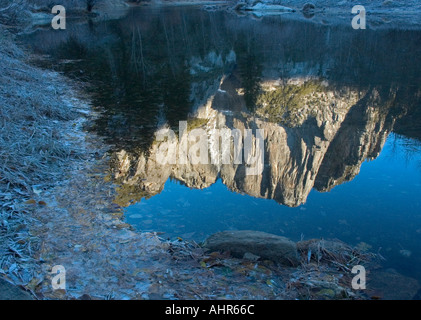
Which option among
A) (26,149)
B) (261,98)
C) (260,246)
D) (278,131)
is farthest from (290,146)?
(26,149)

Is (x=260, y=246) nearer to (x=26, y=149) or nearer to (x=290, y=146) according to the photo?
(x=290, y=146)

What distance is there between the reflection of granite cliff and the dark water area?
0.12 feet

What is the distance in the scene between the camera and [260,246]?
465 cm

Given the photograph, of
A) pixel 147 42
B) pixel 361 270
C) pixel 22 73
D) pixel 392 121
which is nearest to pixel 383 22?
pixel 147 42

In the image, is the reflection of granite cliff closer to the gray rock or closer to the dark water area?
the dark water area

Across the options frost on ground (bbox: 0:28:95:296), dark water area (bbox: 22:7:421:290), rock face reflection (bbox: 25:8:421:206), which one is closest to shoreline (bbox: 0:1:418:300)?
frost on ground (bbox: 0:28:95:296)

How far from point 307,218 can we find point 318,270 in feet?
5.22

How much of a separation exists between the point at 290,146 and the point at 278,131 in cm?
114

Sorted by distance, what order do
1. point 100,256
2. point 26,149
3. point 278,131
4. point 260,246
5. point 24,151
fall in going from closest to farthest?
point 100,256
point 260,246
point 24,151
point 26,149
point 278,131

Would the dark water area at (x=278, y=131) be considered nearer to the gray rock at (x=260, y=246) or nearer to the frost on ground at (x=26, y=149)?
the gray rock at (x=260, y=246)

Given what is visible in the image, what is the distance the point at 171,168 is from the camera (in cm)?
748

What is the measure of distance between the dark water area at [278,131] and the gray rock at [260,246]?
73 cm
